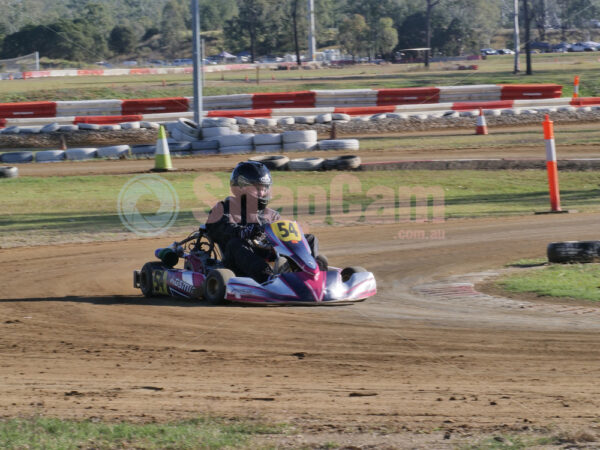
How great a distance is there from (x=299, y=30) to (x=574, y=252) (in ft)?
264

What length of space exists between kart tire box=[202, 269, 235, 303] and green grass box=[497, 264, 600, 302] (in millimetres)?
2531

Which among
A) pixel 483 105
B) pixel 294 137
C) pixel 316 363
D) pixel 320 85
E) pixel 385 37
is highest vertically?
pixel 385 37

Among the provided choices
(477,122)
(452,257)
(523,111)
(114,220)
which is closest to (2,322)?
(452,257)

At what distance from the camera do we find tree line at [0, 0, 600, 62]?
3017 inches

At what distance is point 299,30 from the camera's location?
86.7 m

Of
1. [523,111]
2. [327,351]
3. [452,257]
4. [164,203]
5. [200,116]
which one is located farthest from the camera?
[523,111]

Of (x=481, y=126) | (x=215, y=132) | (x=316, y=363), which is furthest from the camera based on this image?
(x=481, y=126)

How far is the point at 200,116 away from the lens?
21.2m

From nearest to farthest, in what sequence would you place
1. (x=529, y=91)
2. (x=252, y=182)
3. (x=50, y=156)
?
(x=252, y=182) → (x=50, y=156) → (x=529, y=91)

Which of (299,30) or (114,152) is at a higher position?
(299,30)

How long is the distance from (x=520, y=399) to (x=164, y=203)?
1093 cm

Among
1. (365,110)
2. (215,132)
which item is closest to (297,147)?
(215,132)

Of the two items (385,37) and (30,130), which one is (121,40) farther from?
(30,130)

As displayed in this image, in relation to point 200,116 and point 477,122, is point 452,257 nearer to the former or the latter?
point 200,116
